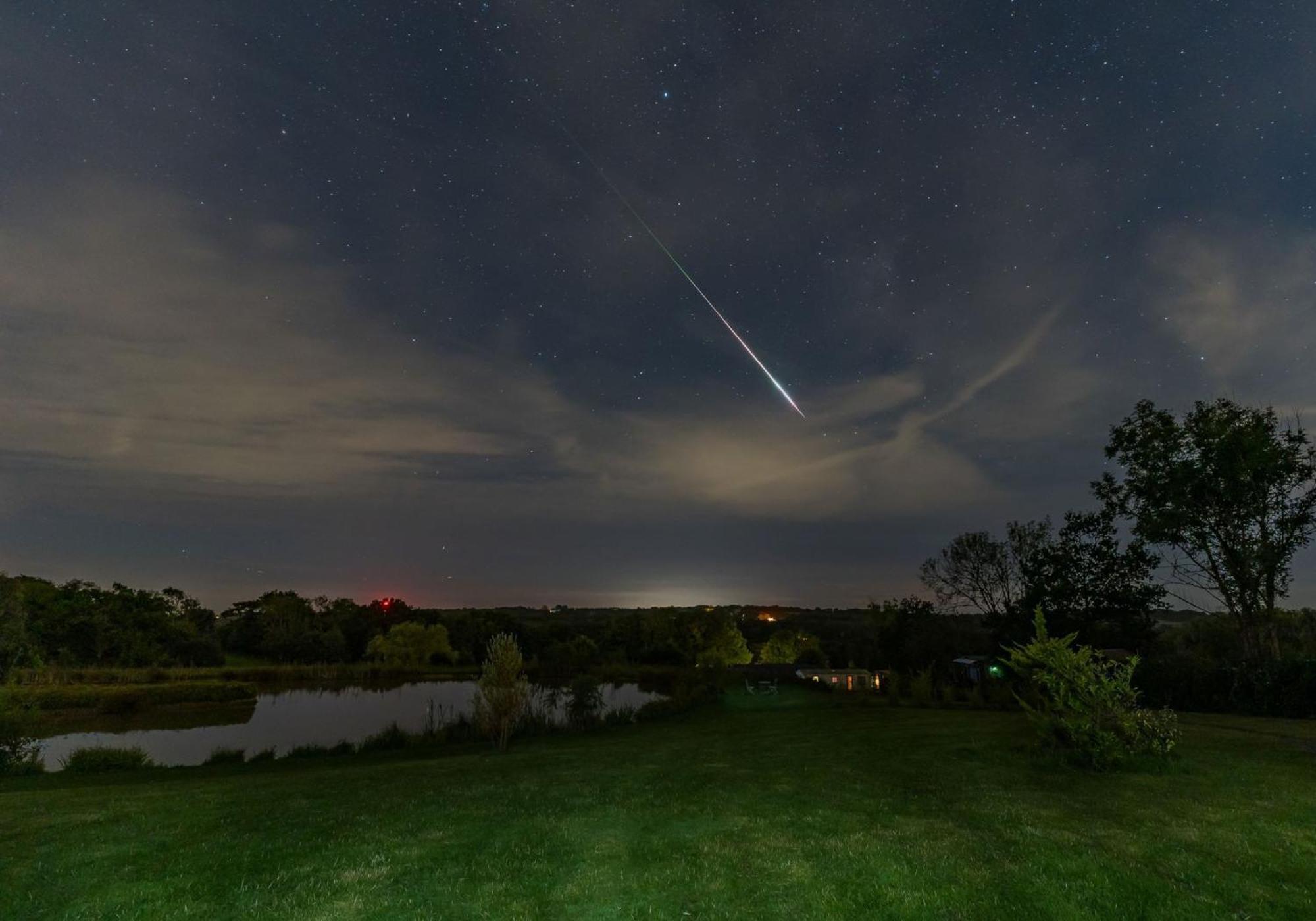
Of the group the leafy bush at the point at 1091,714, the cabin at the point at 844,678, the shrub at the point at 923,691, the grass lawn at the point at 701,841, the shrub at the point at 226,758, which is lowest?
the shrub at the point at 226,758

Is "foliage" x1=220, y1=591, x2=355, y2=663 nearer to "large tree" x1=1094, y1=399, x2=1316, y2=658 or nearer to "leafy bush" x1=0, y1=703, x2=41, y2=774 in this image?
"leafy bush" x1=0, y1=703, x2=41, y2=774

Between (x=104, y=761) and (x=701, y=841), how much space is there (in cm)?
2482

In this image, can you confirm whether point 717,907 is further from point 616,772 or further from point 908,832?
point 616,772

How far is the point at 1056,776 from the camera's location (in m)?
14.3

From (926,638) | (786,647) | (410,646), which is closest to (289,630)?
(410,646)

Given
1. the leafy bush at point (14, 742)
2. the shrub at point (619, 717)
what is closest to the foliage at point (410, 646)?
the shrub at point (619, 717)

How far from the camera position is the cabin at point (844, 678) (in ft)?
147

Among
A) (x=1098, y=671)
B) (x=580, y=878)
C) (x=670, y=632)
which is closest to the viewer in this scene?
(x=580, y=878)

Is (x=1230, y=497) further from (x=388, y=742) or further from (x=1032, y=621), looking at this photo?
(x=388, y=742)

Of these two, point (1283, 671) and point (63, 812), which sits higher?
point (1283, 671)

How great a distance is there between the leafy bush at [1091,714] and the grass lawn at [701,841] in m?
0.81

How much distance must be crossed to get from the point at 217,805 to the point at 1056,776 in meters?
18.3

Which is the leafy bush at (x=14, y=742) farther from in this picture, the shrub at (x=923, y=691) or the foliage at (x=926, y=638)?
the foliage at (x=926, y=638)

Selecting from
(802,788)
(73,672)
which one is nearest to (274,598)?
(73,672)
